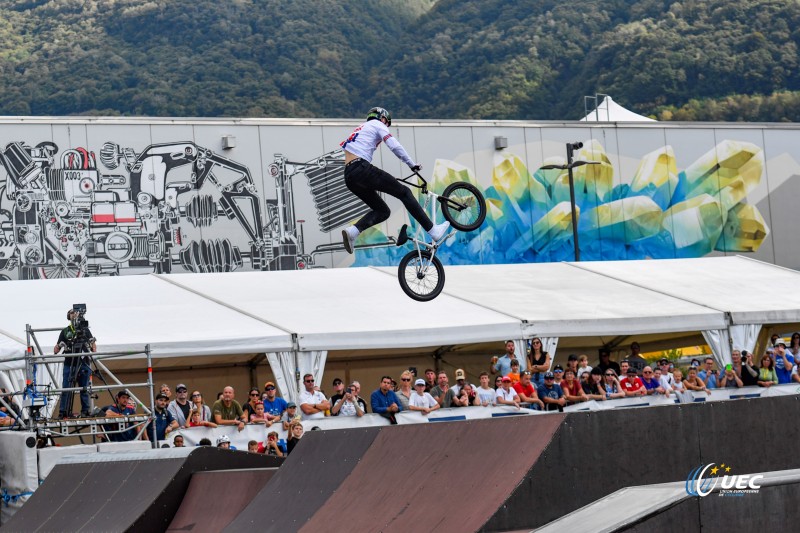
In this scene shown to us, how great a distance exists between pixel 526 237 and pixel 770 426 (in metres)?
17.1

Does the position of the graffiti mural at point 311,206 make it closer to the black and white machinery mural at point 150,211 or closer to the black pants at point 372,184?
the black and white machinery mural at point 150,211

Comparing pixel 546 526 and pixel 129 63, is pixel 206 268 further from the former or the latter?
pixel 129 63

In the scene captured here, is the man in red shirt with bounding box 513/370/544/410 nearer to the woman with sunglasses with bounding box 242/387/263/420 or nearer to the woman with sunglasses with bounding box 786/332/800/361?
the woman with sunglasses with bounding box 242/387/263/420

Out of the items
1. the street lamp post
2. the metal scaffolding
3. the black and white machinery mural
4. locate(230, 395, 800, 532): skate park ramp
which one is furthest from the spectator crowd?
the black and white machinery mural

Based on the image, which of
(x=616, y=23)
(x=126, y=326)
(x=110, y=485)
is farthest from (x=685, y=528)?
(x=616, y=23)

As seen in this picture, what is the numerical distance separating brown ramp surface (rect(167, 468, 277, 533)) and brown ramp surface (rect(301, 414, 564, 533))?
107 cm

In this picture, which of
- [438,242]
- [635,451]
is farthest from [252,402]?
[635,451]

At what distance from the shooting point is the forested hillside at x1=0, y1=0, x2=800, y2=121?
199ft

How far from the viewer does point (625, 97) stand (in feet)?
196

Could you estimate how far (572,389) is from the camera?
1470cm

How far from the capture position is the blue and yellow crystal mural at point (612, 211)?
23266 mm

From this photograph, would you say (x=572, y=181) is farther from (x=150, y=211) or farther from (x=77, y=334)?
(x=77, y=334)

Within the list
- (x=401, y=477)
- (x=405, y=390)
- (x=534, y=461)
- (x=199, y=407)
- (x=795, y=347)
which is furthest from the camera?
(x=795, y=347)

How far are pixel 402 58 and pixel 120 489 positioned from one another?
2461 inches
